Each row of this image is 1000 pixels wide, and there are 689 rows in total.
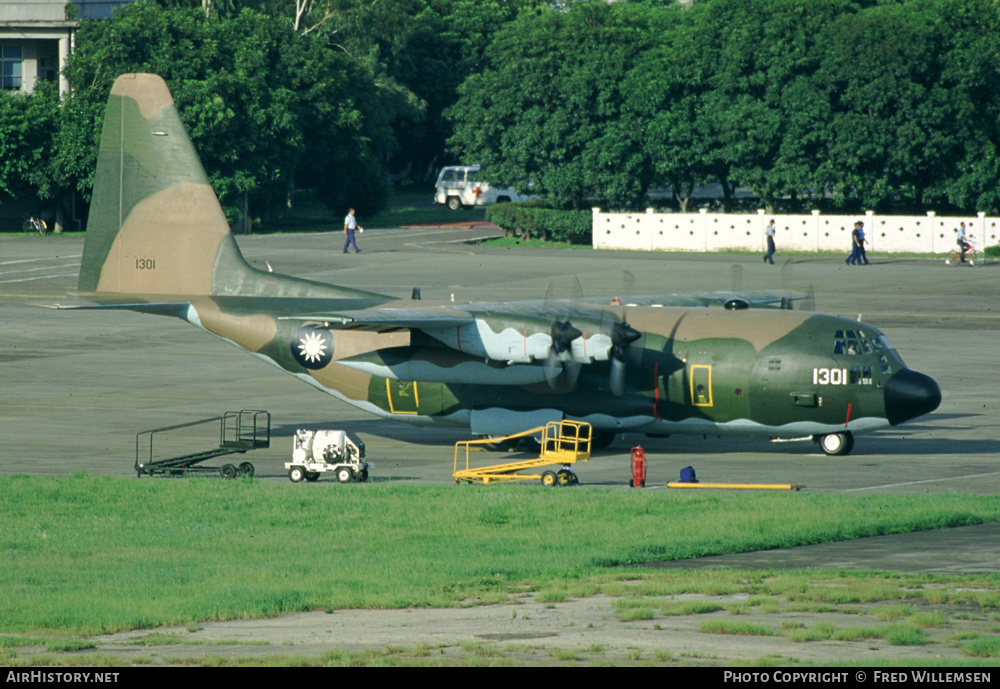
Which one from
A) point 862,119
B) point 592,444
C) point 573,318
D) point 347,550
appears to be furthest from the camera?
point 862,119

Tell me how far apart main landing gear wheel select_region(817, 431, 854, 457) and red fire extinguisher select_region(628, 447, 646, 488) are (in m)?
6.65

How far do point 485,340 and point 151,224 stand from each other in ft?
39.1

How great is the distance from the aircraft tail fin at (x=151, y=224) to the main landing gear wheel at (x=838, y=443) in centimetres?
1350

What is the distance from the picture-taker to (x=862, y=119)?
81.4 metres

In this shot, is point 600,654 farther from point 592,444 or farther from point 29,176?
point 29,176

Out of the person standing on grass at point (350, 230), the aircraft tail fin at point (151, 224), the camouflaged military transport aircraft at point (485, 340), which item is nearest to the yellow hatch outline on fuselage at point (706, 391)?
the camouflaged military transport aircraft at point (485, 340)

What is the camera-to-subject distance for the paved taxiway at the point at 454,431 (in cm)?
3127

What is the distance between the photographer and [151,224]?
37969 mm

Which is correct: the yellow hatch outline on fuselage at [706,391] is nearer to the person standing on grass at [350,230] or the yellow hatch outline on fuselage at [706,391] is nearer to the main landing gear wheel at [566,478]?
the main landing gear wheel at [566,478]

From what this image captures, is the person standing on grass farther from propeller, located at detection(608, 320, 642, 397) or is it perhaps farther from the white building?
propeller, located at detection(608, 320, 642, 397)

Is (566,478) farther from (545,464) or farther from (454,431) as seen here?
(454,431)

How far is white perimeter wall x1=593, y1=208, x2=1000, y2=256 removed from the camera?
78688mm
